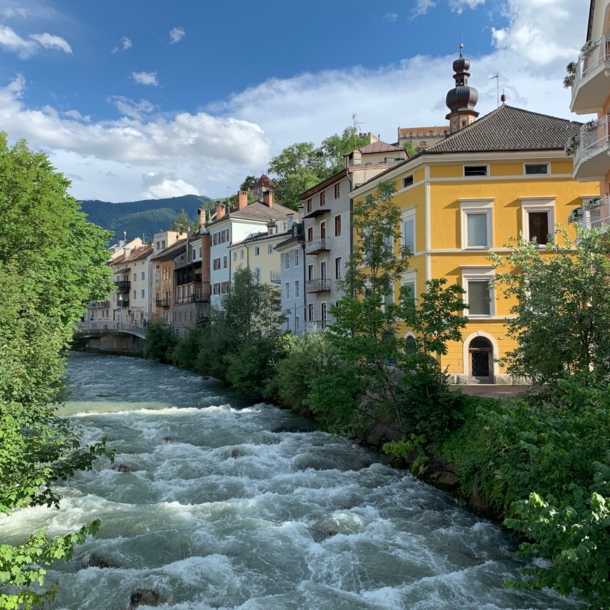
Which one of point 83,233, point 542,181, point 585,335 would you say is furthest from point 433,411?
point 83,233

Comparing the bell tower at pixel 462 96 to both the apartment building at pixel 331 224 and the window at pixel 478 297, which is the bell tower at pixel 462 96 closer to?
the apartment building at pixel 331 224

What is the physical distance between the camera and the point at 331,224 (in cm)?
3556

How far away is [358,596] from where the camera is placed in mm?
9531

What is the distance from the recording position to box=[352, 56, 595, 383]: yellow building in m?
23.3

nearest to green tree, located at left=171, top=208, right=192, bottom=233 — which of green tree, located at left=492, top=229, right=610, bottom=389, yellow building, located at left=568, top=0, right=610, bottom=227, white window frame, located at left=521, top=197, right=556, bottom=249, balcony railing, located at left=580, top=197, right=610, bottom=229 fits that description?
white window frame, located at left=521, top=197, right=556, bottom=249

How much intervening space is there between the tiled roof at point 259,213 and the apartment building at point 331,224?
17.1m

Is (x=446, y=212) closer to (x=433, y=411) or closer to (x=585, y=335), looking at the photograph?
(x=433, y=411)

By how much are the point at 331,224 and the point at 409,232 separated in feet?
34.2

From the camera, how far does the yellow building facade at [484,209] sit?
2331 cm

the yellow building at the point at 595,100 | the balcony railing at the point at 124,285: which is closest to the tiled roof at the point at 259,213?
the balcony railing at the point at 124,285

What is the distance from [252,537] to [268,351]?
64.2ft

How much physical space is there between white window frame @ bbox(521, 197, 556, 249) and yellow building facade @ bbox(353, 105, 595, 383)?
4 centimetres

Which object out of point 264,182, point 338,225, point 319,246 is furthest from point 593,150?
point 264,182

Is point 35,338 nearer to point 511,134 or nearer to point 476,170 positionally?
point 476,170
